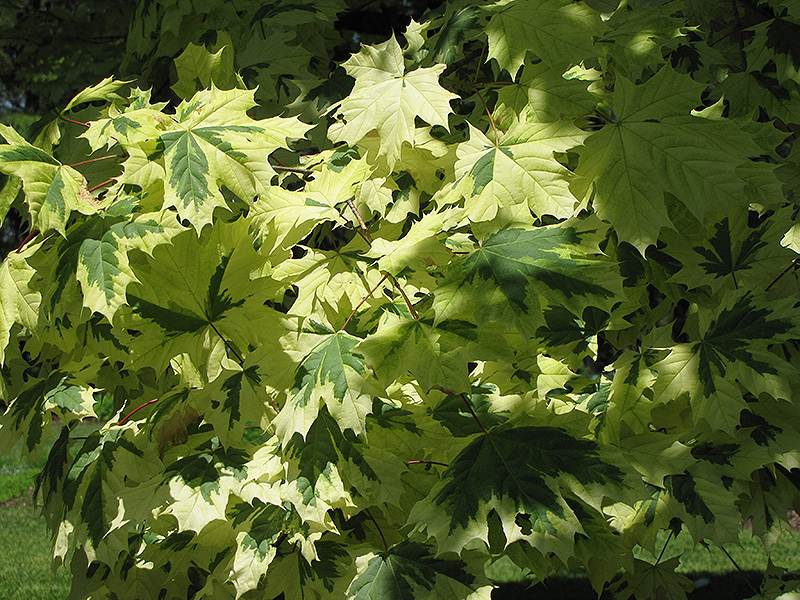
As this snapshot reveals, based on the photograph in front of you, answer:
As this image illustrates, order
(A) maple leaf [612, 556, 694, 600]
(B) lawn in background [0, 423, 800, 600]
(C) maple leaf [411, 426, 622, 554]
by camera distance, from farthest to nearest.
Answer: (B) lawn in background [0, 423, 800, 600] < (A) maple leaf [612, 556, 694, 600] < (C) maple leaf [411, 426, 622, 554]

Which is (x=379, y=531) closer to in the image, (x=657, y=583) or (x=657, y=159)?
(x=657, y=159)

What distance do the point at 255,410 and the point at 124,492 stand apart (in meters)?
0.39

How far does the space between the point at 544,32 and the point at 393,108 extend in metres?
0.39

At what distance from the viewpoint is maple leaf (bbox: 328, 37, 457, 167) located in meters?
1.56

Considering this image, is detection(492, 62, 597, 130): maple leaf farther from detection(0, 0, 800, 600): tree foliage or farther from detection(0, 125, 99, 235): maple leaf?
detection(0, 125, 99, 235): maple leaf

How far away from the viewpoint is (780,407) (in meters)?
1.70

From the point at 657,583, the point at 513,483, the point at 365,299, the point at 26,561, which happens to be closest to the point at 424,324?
the point at 365,299

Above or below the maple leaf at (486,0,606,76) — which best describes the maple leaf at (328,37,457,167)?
below

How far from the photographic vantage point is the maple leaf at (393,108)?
61.4 inches

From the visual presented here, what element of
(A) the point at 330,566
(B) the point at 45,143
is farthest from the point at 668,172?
(B) the point at 45,143

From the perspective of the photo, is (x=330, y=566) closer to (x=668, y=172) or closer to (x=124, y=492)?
(x=124, y=492)

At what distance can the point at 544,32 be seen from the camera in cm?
160

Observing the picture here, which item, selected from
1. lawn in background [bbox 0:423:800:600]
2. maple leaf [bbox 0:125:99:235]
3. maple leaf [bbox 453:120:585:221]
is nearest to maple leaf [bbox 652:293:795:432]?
maple leaf [bbox 453:120:585:221]

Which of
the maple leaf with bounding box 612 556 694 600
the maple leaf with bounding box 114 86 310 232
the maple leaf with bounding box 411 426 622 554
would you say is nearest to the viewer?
the maple leaf with bounding box 411 426 622 554
